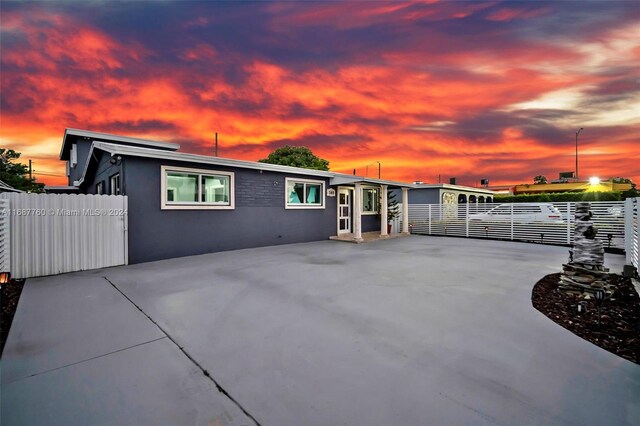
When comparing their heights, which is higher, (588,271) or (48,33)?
(48,33)

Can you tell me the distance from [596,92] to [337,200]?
9658 millimetres

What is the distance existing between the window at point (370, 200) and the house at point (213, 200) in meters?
0.91

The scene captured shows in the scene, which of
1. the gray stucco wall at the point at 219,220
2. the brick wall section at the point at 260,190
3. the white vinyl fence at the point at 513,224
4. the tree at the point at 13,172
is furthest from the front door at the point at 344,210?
the tree at the point at 13,172

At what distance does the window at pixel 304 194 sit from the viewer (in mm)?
10977

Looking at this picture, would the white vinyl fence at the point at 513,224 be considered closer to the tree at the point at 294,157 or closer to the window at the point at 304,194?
the window at the point at 304,194

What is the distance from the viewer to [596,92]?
8719 mm

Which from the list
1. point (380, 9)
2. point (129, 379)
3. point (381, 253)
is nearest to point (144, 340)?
point (129, 379)

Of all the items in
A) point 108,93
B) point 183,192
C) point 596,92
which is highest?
point 108,93

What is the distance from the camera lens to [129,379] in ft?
7.16

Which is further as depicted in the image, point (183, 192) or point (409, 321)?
point (183, 192)

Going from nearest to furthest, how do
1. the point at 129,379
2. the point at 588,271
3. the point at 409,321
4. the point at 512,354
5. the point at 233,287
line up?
the point at 129,379 → the point at 512,354 → the point at 409,321 → the point at 588,271 → the point at 233,287

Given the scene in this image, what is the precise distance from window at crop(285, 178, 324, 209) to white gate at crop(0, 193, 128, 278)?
5.57 m

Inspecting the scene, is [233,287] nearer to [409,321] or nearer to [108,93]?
[409,321]

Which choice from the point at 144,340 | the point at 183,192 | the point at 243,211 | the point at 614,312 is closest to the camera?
the point at 144,340
